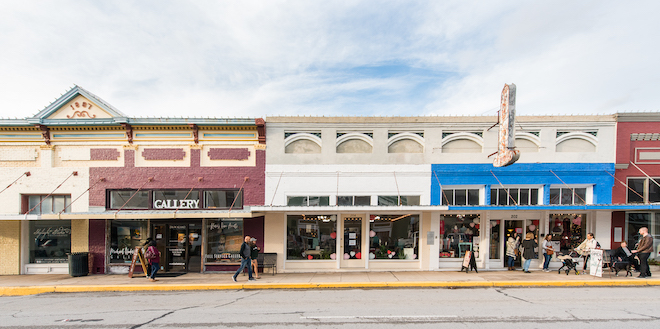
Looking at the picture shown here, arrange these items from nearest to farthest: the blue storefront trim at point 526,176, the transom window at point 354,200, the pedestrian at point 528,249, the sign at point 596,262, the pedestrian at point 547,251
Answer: the sign at point 596,262 → the pedestrian at point 528,249 → the pedestrian at point 547,251 → the blue storefront trim at point 526,176 → the transom window at point 354,200

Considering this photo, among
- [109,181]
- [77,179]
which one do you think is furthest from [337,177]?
[77,179]

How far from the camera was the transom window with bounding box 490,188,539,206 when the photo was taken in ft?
39.0

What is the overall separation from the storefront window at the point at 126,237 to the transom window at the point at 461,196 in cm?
1157

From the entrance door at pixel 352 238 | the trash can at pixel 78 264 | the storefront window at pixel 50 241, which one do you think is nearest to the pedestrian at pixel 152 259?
the trash can at pixel 78 264

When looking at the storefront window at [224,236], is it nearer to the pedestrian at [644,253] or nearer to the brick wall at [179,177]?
the brick wall at [179,177]

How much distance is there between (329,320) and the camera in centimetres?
670

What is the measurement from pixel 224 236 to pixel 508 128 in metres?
10.7

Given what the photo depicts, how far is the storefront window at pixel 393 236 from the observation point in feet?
39.3

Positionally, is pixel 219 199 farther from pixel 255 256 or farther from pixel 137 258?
pixel 137 258

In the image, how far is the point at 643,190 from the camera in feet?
38.3

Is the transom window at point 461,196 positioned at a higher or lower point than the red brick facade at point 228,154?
lower

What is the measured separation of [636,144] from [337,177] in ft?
37.3

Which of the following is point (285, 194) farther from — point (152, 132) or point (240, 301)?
point (152, 132)

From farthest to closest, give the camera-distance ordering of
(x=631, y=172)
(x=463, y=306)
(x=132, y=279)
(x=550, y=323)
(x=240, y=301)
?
1. (x=631, y=172)
2. (x=132, y=279)
3. (x=240, y=301)
4. (x=463, y=306)
5. (x=550, y=323)
